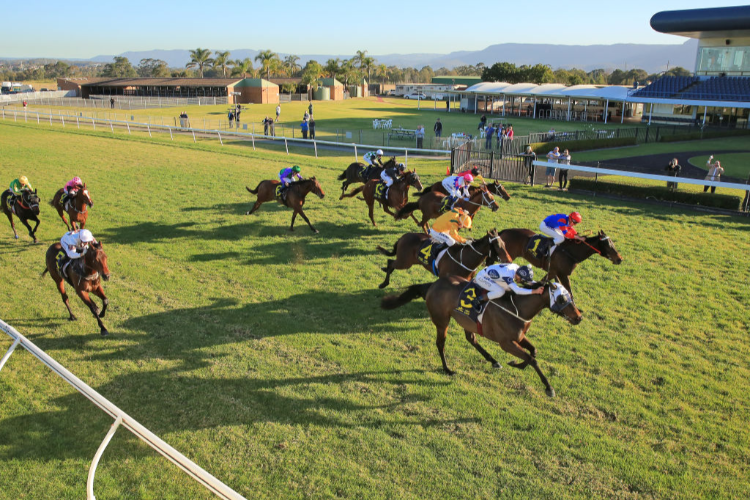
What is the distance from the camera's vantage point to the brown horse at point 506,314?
6.14 metres

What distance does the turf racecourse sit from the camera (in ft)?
17.6

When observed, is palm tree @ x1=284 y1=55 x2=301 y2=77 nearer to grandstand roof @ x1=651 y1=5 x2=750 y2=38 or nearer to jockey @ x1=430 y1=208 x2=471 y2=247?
grandstand roof @ x1=651 y1=5 x2=750 y2=38

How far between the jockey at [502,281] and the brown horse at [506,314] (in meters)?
0.09

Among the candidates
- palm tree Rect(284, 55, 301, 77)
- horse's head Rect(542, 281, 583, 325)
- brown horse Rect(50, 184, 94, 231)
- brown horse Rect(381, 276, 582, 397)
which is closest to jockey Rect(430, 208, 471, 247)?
brown horse Rect(381, 276, 582, 397)

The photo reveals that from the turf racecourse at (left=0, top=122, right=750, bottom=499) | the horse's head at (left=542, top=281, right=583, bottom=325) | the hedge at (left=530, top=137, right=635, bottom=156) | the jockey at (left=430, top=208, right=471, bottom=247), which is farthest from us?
the hedge at (left=530, top=137, right=635, bottom=156)

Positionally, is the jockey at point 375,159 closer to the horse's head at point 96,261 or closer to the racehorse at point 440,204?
the racehorse at point 440,204

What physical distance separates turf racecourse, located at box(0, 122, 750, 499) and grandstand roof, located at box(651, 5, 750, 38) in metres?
47.8

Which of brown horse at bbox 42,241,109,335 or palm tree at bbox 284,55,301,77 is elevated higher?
palm tree at bbox 284,55,301,77

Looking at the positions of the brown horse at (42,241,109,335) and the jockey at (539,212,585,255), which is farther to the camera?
the jockey at (539,212,585,255)

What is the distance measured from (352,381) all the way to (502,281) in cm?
252

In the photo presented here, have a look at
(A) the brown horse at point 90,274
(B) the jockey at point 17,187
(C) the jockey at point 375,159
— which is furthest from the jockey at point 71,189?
(C) the jockey at point 375,159

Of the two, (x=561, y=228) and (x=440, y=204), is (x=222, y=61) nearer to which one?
(x=440, y=204)

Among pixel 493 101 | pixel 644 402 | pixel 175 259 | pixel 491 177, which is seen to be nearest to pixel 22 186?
pixel 175 259

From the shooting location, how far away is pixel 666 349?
8.12 meters
